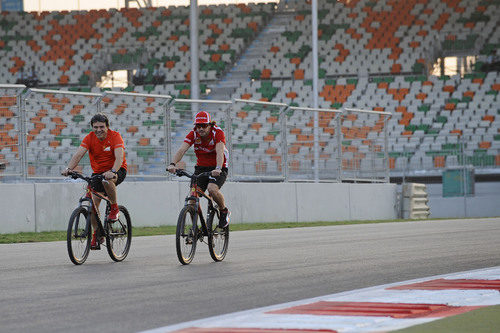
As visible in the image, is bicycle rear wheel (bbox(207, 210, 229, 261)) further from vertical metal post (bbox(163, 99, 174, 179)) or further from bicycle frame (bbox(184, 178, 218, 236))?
vertical metal post (bbox(163, 99, 174, 179))

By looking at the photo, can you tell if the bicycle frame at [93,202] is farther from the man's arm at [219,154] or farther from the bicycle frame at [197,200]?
the man's arm at [219,154]

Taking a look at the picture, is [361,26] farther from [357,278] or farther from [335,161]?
[357,278]

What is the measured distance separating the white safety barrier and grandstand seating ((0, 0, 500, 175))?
1419 millimetres

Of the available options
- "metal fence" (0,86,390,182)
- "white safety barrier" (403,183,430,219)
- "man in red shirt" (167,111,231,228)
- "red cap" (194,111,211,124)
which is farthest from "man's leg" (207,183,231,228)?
"white safety barrier" (403,183,430,219)

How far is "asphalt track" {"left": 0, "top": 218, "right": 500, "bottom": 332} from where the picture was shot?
6.41 meters

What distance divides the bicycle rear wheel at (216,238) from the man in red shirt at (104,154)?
1059 mm

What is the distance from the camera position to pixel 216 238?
10.6m

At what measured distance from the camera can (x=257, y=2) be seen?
5053 cm

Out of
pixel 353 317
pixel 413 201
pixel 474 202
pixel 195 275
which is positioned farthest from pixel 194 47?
pixel 353 317

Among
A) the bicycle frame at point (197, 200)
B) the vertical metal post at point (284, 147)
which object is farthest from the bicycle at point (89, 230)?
the vertical metal post at point (284, 147)

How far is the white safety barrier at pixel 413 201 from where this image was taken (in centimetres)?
2500

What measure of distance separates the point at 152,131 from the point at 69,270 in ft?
28.6

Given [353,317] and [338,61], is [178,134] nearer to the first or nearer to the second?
[353,317]

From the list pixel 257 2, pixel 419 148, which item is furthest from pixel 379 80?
pixel 257 2
